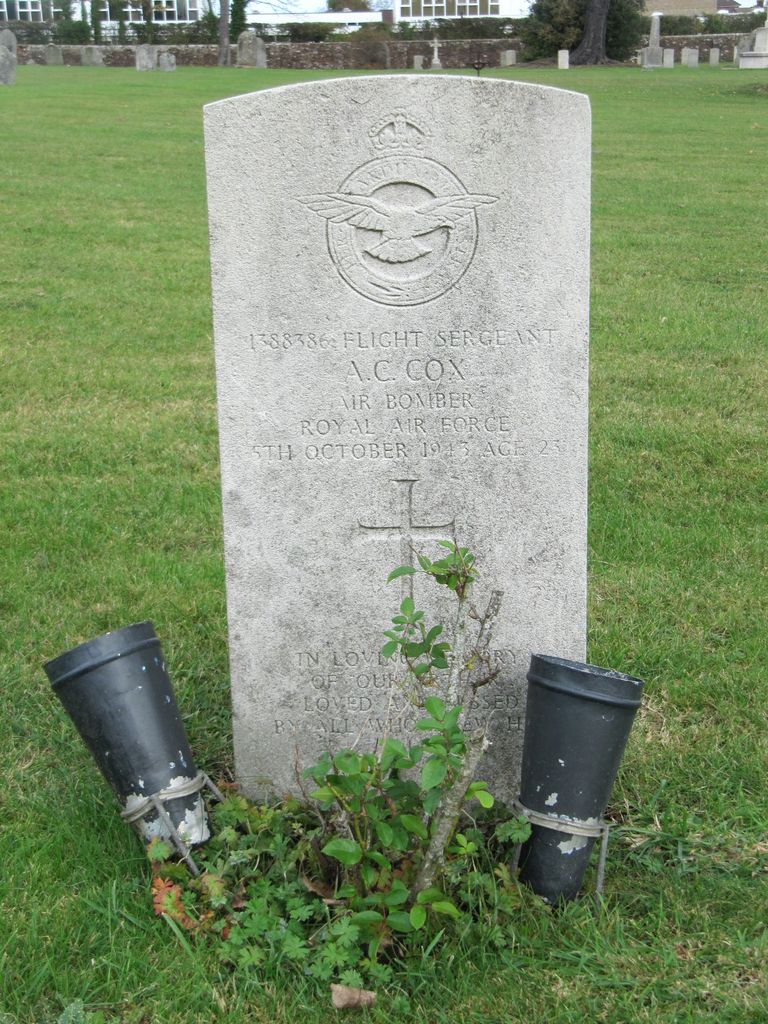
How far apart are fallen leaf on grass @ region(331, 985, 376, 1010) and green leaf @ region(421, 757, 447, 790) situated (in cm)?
49

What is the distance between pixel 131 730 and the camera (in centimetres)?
303

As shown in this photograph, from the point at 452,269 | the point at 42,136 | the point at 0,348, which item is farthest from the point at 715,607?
the point at 42,136

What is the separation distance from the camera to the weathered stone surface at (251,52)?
1753 inches

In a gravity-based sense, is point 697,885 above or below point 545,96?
below

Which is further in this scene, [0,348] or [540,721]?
[0,348]

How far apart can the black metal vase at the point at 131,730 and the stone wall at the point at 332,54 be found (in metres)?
47.9

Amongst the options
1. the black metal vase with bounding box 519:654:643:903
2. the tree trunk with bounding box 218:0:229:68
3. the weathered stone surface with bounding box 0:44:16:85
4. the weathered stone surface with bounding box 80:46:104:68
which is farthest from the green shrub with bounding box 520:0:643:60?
the black metal vase with bounding box 519:654:643:903

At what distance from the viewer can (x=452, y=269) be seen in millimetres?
2996

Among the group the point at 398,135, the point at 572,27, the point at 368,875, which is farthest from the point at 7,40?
the point at 368,875

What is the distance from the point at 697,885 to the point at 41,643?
2.37 meters

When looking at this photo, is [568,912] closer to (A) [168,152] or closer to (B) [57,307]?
(B) [57,307]

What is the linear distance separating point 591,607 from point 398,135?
6.92 ft

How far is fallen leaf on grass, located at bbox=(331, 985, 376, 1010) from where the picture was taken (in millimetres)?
2598

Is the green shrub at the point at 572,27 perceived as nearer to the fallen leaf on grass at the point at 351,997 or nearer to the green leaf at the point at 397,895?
the green leaf at the point at 397,895
